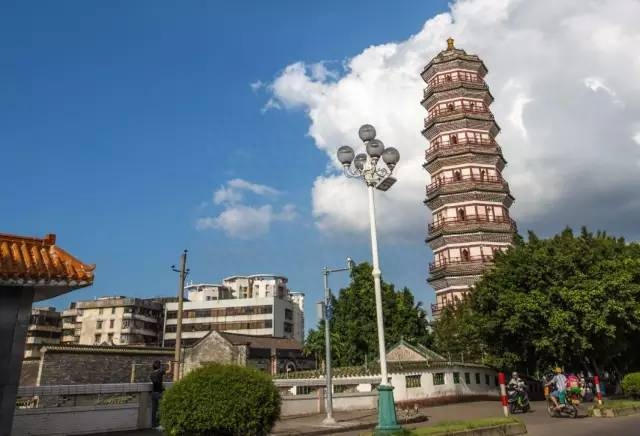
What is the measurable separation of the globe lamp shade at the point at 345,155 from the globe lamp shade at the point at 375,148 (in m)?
0.59

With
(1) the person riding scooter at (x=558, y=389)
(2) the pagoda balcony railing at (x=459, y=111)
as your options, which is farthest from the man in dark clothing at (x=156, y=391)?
(2) the pagoda balcony railing at (x=459, y=111)

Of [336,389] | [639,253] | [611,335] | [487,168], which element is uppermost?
[487,168]

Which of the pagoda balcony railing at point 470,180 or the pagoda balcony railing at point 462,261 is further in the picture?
the pagoda balcony railing at point 470,180

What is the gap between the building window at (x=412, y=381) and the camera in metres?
24.2

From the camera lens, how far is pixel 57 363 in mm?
34625

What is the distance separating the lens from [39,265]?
32.1ft

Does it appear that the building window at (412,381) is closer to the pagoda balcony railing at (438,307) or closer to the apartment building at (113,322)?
the pagoda balcony railing at (438,307)

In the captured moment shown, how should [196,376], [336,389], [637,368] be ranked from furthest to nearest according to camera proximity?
[637,368] → [336,389] → [196,376]

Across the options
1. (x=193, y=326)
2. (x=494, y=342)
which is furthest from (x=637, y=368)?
(x=193, y=326)

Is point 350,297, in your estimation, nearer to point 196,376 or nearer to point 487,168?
point 487,168

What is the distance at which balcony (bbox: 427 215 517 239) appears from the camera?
3969 centimetres

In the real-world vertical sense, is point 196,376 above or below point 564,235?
below

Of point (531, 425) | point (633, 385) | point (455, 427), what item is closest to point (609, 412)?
point (531, 425)

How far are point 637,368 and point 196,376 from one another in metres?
33.0
